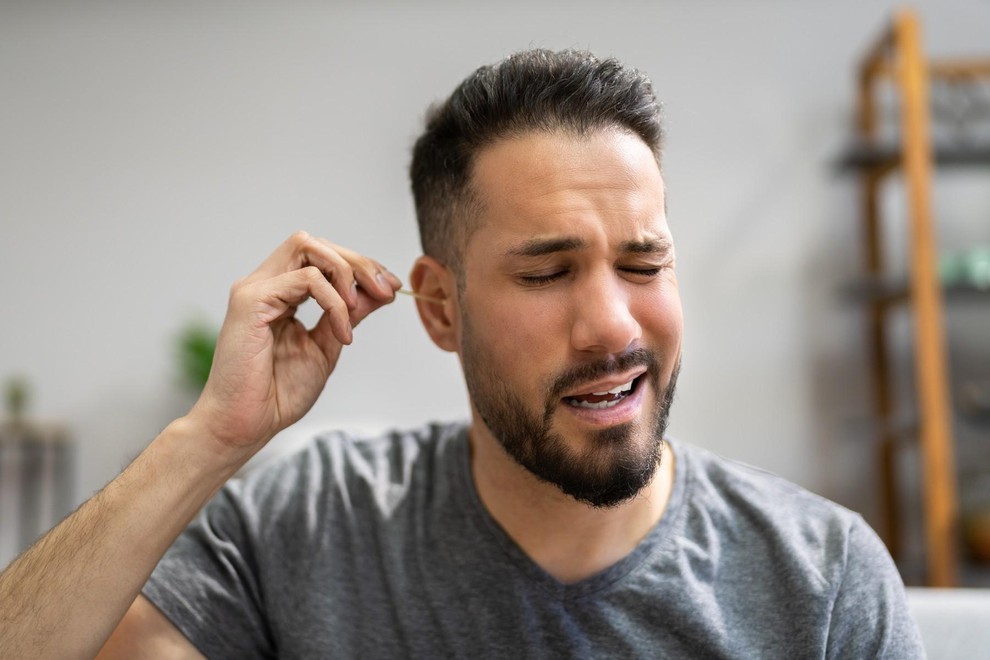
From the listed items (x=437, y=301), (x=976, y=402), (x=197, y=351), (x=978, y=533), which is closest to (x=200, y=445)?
(x=437, y=301)

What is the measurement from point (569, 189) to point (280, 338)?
468 mm

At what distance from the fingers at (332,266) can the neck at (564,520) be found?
11.3 inches

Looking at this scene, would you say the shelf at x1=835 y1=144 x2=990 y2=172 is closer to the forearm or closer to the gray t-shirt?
the gray t-shirt

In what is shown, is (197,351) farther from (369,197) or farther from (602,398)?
(602,398)

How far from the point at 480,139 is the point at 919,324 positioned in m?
2.36

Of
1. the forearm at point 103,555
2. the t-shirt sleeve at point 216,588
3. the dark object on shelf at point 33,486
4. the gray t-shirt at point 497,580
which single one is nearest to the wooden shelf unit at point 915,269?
the gray t-shirt at point 497,580

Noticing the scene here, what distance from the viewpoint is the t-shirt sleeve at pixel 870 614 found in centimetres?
115

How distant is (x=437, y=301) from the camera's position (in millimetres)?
1453

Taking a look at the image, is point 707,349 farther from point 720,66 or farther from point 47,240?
point 47,240

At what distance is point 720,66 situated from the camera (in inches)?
150

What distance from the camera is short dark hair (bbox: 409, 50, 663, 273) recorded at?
1.33 m

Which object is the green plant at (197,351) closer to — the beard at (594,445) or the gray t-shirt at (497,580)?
the gray t-shirt at (497,580)

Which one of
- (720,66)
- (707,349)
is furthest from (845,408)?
(720,66)

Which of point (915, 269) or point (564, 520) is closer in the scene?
point (564, 520)
